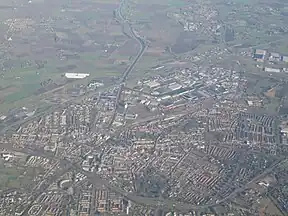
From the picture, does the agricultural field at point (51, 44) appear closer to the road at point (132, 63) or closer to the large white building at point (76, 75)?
the large white building at point (76, 75)

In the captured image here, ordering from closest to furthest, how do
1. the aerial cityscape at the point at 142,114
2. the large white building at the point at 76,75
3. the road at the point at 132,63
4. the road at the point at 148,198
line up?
the road at the point at 148,198 < the aerial cityscape at the point at 142,114 < the road at the point at 132,63 < the large white building at the point at 76,75

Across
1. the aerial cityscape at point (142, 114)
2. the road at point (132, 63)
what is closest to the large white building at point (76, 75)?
the aerial cityscape at point (142, 114)

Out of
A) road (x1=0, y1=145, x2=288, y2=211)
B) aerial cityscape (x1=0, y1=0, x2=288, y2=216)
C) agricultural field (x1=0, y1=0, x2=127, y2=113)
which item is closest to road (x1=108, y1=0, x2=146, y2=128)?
aerial cityscape (x1=0, y1=0, x2=288, y2=216)

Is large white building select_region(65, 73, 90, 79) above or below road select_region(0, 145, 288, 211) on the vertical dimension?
below

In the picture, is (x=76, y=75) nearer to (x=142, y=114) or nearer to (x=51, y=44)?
(x=51, y=44)

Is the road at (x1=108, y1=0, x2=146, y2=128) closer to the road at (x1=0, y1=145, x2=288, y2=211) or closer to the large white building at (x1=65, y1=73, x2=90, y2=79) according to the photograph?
the large white building at (x1=65, y1=73, x2=90, y2=79)

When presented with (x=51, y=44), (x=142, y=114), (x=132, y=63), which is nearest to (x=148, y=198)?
(x=142, y=114)

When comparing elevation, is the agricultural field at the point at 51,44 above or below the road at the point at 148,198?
below

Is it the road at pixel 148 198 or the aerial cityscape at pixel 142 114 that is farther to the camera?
the aerial cityscape at pixel 142 114

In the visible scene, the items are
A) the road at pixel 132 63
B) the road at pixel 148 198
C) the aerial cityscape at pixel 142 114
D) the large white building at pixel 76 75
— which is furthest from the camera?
the large white building at pixel 76 75
